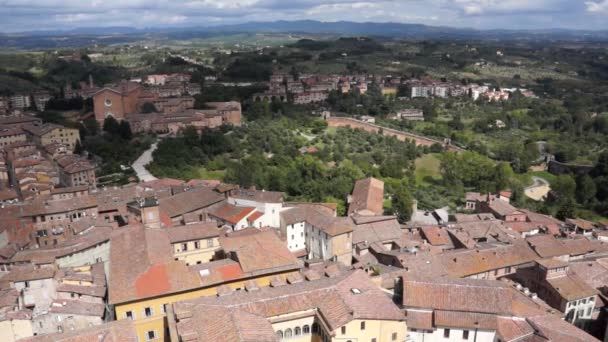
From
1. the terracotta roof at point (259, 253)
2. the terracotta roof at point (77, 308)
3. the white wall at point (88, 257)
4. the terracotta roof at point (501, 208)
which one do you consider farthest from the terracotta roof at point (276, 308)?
the terracotta roof at point (501, 208)

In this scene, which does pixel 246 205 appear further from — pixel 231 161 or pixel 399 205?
pixel 231 161

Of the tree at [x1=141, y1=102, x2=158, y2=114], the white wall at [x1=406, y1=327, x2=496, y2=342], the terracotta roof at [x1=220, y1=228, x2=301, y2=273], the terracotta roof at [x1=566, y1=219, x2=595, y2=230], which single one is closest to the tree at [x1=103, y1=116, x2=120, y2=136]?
the tree at [x1=141, y1=102, x2=158, y2=114]

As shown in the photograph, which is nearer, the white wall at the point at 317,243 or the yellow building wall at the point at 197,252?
the yellow building wall at the point at 197,252

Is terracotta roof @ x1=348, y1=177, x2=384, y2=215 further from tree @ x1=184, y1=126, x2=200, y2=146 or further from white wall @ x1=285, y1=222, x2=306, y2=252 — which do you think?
tree @ x1=184, y1=126, x2=200, y2=146

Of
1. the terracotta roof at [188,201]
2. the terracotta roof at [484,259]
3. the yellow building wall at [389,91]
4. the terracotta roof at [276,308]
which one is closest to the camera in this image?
the terracotta roof at [276,308]

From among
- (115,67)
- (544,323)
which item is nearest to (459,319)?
(544,323)

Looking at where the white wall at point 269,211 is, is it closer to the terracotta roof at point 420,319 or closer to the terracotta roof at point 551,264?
the terracotta roof at point 420,319

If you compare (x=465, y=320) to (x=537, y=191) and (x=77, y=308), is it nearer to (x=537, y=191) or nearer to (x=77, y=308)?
(x=77, y=308)
